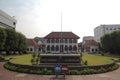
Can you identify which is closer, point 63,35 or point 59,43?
point 59,43

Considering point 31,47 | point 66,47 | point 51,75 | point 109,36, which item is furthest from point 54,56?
point 31,47

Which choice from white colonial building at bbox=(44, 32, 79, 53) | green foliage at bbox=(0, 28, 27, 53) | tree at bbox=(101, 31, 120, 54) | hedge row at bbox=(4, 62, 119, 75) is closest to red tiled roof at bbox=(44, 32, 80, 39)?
white colonial building at bbox=(44, 32, 79, 53)

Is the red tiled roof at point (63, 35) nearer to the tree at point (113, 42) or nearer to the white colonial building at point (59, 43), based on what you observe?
the white colonial building at point (59, 43)

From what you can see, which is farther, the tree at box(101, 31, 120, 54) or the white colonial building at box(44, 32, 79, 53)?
the white colonial building at box(44, 32, 79, 53)

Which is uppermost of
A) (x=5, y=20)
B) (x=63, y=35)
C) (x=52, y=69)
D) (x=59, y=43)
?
(x=5, y=20)

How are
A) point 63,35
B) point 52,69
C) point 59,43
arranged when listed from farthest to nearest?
1. point 63,35
2. point 59,43
3. point 52,69

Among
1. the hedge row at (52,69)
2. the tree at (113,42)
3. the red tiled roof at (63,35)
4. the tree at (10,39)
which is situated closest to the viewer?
the hedge row at (52,69)

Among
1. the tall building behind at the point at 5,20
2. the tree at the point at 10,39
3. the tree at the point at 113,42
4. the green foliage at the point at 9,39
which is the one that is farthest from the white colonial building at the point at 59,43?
the tall building behind at the point at 5,20

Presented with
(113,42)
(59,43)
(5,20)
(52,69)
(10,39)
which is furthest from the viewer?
(5,20)

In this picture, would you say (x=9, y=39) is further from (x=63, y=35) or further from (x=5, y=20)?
(x=5, y=20)

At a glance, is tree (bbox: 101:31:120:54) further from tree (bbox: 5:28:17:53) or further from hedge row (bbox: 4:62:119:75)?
hedge row (bbox: 4:62:119:75)

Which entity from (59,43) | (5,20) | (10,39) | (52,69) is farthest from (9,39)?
(52,69)

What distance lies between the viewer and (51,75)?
15594mm

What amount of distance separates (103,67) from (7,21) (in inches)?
2722
